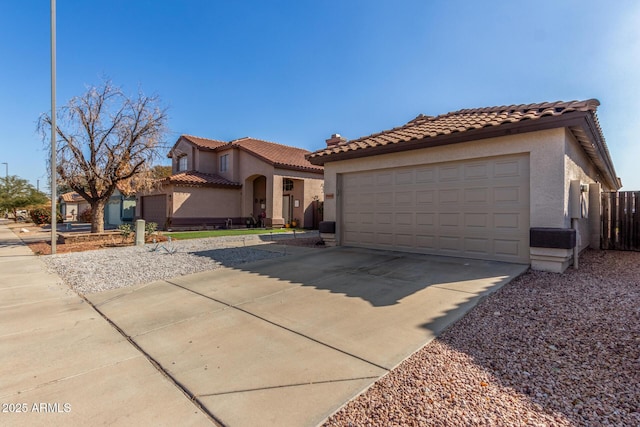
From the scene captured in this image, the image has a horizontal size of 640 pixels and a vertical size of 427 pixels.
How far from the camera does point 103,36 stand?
11.8m

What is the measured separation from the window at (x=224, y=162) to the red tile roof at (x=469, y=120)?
13938 mm

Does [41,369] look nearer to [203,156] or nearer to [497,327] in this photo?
[497,327]

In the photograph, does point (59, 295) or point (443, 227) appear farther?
point (443, 227)

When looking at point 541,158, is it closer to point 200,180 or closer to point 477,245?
point 477,245

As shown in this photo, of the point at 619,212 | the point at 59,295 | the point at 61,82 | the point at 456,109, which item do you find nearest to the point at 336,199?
the point at 456,109

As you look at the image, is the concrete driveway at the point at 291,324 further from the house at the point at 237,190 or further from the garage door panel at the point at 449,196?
the house at the point at 237,190

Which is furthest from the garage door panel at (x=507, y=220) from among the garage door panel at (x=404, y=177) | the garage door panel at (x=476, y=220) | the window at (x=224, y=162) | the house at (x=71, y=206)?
the house at (x=71, y=206)

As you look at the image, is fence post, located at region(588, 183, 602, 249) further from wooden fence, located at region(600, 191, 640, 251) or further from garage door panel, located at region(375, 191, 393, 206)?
garage door panel, located at region(375, 191, 393, 206)

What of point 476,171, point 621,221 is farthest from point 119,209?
point 621,221

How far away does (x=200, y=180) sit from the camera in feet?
66.2

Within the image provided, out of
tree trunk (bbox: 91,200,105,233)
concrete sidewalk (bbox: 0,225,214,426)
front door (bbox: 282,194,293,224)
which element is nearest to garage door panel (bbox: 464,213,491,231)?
concrete sidewalk (bbox: 0,225,214,426)

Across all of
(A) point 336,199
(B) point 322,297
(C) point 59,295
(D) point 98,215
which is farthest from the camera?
(D) point 98,215

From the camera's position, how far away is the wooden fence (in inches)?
366

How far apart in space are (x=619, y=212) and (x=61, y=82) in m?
19.3
